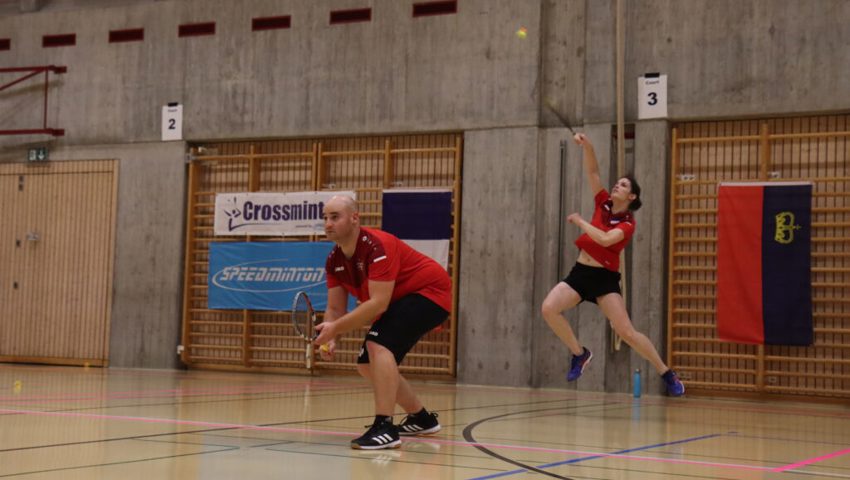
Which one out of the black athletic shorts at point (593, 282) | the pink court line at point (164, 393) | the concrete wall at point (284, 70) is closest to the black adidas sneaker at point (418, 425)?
the black athletic shorts at point (593, 282)

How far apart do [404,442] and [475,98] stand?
30.1 ft

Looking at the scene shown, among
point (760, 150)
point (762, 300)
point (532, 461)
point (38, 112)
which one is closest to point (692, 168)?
point (760, 150)

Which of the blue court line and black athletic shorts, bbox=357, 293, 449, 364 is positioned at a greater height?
black athletic shorts, bbox=357, 293, 449, 364

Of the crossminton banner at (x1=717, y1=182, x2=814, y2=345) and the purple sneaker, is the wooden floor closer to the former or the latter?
the purple sneaker

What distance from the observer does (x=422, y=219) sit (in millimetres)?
15922

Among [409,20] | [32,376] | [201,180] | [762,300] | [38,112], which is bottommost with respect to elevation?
[32,376]

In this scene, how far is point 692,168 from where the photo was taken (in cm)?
1453

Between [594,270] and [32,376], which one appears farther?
[32,376]

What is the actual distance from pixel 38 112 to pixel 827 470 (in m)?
15.8

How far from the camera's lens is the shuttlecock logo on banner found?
15.8 m

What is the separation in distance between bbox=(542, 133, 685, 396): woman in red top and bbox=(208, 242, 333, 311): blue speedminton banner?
22.0 ft

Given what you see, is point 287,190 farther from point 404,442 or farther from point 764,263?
point 404,442

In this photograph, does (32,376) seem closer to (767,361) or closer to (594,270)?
(594,270)

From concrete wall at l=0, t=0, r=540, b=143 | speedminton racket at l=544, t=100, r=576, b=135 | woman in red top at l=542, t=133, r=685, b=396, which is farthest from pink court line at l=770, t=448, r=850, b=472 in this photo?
concrete wall at l=0, t=0, r=540, b=143
